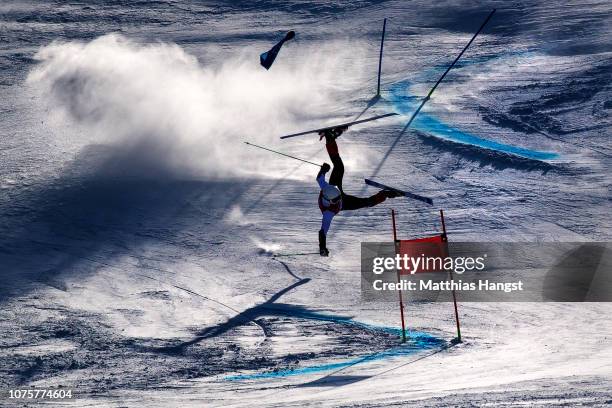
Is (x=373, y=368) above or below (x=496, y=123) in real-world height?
below

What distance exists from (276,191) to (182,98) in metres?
4.28

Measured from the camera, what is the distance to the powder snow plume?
20.0m

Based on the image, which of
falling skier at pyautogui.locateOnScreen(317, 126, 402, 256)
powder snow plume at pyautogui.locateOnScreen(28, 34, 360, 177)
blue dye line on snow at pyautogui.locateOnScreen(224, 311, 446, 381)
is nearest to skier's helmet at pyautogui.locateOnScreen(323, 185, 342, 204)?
falling skier at pyautogui.locateOnScreen(317, 126, 402, 256)

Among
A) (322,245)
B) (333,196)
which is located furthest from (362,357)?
(333,196)

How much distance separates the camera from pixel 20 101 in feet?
74.1

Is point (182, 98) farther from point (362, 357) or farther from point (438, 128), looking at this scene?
point (362, 357)

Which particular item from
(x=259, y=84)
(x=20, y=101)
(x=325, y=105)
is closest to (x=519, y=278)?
(x=325, y=105)

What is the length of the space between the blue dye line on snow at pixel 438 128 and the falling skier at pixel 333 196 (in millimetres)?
4524

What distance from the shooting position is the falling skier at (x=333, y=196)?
15.7 metres

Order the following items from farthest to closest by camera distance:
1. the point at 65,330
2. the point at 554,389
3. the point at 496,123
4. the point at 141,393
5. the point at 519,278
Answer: the point at 496,123 → the point at 519,278 → the point at 65,330 → the point at 141,393 → the point at 554,389

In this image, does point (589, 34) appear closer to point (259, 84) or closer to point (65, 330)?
point (259, 84)

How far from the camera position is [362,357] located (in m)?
13.4

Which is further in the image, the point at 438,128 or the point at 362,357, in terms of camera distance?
the point at 438,128

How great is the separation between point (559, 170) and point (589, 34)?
21.4 feet
